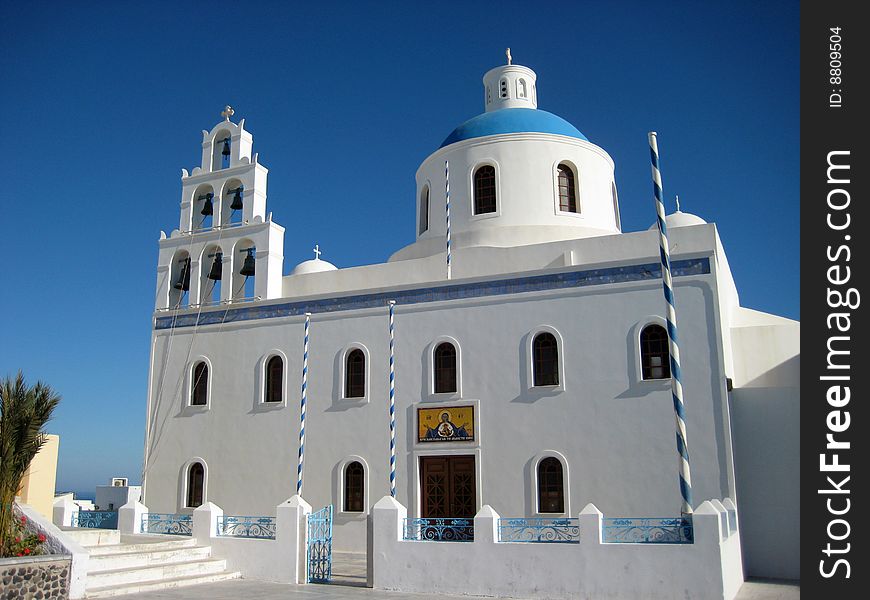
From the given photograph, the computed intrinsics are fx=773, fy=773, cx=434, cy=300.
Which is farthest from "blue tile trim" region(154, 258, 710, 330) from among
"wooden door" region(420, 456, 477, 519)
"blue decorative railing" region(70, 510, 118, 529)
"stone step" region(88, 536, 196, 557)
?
"stone step" region(88, 536, 196, 557)

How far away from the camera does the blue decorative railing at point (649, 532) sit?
9.05 m

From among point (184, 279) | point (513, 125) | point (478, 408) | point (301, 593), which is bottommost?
point (301, 593)

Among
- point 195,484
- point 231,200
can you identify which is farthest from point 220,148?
point 195,484

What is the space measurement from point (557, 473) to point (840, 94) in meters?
7.96

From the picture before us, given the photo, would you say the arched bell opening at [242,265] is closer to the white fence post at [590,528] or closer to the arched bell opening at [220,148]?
the arched bell opening at [220,148]

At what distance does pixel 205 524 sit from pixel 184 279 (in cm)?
688

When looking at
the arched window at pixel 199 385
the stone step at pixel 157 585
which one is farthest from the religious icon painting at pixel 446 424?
the arched window at pixel 199 385

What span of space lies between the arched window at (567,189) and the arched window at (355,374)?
5.52 meters

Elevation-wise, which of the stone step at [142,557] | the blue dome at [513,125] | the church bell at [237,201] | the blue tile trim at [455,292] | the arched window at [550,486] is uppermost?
the blue dome at [513,125]

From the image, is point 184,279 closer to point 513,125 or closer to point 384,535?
point 513,125

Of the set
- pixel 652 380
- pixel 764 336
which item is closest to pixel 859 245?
pixel 652 380

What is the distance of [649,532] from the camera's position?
30.6ft

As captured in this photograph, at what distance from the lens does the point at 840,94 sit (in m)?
6.82

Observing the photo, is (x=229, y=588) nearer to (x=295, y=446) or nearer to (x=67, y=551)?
(x=67, y=551)
